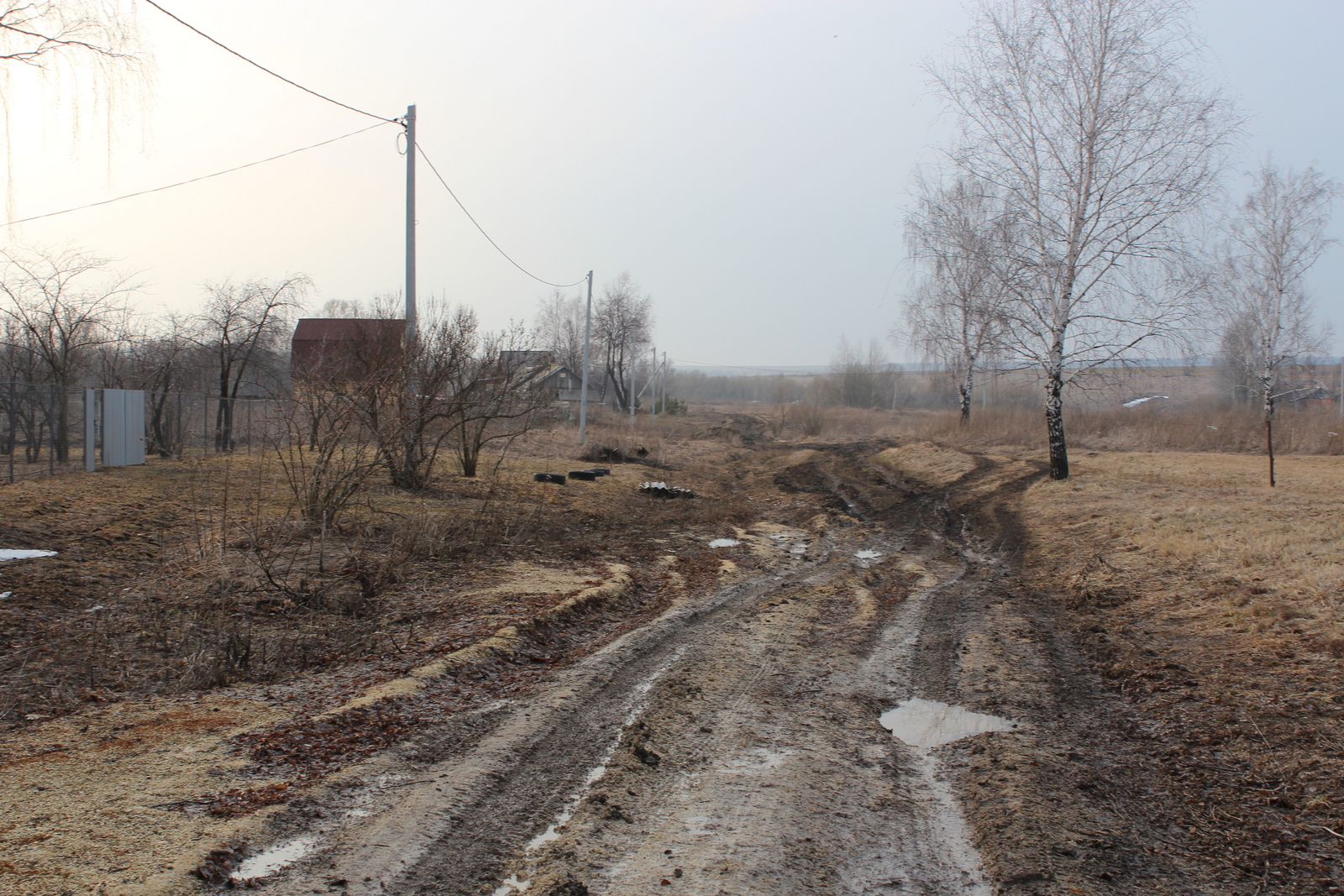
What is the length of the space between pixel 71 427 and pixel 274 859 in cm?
1740

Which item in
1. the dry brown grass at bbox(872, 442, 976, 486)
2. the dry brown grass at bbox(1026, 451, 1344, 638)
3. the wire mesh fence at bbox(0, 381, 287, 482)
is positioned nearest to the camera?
the dry brown grass at bbox(1026, 451, 1344, 638)

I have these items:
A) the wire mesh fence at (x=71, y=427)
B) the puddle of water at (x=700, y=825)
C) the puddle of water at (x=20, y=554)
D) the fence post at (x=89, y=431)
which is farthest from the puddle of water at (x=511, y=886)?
the fence post at (x=89, y=431)

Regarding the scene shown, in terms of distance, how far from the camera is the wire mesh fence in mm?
13664

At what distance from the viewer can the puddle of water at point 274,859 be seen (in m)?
2.94

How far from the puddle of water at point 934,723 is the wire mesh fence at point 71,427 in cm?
819

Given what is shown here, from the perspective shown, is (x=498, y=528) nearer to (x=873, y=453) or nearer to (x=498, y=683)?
(x=498, y=683)

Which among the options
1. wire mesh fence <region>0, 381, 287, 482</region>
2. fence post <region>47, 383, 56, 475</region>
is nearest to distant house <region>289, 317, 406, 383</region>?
wire mesh fence <region>0, 381, 287, 482</region>

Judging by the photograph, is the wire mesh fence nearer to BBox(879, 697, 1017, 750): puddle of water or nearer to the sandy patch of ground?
the sandy patch of ground

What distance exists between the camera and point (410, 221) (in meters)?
14.7

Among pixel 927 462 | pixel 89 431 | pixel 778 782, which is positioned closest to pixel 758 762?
pixel 778 782

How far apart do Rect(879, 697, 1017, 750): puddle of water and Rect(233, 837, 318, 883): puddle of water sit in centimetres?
324

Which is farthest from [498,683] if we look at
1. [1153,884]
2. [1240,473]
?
[1240,473]

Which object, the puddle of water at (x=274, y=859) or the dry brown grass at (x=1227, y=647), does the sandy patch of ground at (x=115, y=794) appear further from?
the dry brown grass at (x=1227, y=647)

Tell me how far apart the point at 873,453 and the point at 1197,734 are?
25281 millimetres
